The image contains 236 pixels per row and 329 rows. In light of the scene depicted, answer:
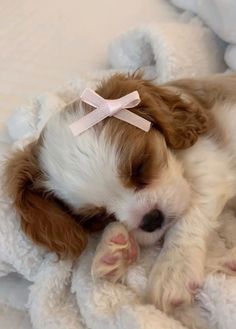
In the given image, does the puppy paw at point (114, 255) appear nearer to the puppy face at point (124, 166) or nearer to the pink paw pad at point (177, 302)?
the puppy face at point (124, 166)

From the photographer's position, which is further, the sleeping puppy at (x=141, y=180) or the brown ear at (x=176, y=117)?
the brown ear at (x=176, y=117)

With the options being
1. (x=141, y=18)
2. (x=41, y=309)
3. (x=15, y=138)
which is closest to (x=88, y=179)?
(x=41, y=309)

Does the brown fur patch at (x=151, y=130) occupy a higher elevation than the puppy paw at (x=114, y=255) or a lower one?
higher

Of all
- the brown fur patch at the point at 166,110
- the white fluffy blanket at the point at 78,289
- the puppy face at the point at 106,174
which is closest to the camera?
the white fluffy blanket at the point at 78,289

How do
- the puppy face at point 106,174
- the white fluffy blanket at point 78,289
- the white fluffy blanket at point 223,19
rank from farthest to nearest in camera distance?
the white fluffy blanket at point 223,19
the puppy face at point 106,174
the white fluffy blanket at point 78,289

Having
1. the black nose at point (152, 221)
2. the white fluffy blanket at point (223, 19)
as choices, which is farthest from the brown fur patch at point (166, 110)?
the white fluffy blanket at point (223, 19)

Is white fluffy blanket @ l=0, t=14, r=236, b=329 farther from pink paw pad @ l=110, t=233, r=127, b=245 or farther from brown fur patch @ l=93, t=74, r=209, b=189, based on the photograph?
brown fur patch @ l=93, t=74, r=209, b=189
